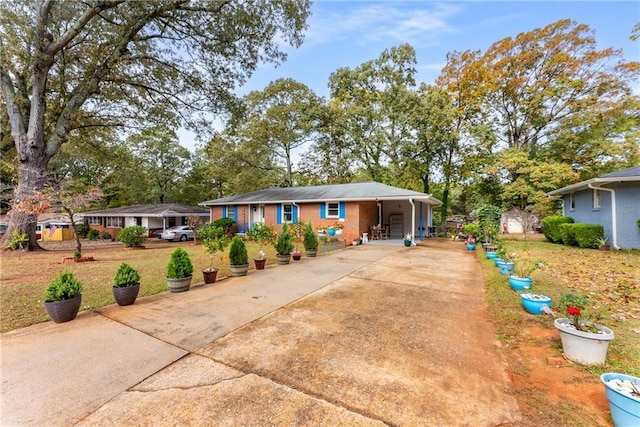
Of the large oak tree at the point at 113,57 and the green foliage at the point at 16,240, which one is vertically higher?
the large oak tree at the point at 113,57

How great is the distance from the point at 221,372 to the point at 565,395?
3346 mm

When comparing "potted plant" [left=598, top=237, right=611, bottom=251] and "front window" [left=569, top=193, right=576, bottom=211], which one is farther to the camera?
"front window" [left=569, top=193, right=576, bottom=211]

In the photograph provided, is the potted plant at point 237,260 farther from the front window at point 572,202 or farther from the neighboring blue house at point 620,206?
the front window at point 572,202

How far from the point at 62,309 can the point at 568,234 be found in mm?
18148

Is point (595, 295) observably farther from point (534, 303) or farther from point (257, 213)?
point (257, 213)

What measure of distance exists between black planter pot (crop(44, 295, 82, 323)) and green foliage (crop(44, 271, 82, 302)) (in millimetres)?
92

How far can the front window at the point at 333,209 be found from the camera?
15.3 metres

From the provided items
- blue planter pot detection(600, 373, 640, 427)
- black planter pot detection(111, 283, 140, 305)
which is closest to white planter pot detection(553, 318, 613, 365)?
blue planter pot detection(600, 373, 640, 427)

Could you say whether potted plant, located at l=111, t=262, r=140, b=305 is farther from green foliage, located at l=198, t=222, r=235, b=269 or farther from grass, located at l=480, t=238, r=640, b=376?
grass, located at l=480, t=238, r=640, b=376

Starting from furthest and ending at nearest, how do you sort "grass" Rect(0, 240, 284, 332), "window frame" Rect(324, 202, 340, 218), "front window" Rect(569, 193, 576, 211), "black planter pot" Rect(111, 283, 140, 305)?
1. "window frame" Rect(324, 202, 340, 218)
2. "front window" Rect(569, 193, 576, 211)
3. "black planter pot" Rect(111, 283, 140, 305)
4. "grass" Rect(0, 240, 284, 332)

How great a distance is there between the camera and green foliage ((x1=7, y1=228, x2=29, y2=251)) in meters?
11.3

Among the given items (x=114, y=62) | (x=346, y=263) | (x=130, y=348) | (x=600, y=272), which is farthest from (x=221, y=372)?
(x=114, y=62)

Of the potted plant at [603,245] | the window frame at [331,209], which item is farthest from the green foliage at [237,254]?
the potted plant at [603,245]

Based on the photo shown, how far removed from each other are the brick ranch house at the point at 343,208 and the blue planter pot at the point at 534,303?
8.58 m
